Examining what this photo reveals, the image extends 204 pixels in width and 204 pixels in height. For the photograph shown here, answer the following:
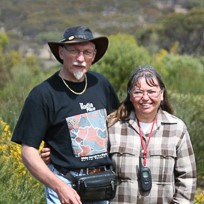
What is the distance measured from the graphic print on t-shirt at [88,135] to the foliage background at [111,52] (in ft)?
3.42

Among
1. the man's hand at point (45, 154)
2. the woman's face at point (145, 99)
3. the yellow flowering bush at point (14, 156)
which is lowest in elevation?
the yellow flowering bush at point (14, 156)

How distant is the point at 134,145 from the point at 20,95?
666 cm

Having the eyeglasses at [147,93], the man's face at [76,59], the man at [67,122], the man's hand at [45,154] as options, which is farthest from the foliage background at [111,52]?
the eyeglasses at [147,93]

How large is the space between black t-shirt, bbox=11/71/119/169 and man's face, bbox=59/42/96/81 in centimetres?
7

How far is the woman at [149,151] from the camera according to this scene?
3.68 metres

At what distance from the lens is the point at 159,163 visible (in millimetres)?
3674

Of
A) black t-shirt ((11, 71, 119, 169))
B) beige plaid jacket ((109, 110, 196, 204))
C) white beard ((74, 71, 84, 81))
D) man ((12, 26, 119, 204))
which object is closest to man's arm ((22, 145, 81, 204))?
man ((12, 26, 119, 204))

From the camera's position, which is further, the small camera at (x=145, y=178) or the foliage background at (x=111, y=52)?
the foliage background at (x=111, y=52)

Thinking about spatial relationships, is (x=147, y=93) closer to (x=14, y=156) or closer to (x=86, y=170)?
(x=86, y=170)

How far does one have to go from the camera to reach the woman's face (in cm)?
374

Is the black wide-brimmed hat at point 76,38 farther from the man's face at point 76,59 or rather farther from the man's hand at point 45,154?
the man's hand at point 45,154

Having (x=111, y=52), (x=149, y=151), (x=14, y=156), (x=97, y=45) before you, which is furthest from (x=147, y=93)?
(x=111, y=52)

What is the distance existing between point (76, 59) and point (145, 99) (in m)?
0.49

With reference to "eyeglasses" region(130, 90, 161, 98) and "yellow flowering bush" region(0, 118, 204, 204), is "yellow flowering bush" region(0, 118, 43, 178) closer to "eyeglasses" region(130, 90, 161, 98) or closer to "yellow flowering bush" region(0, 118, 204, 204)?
"yellow flowering bush" region(0, 118, 204, 204)
